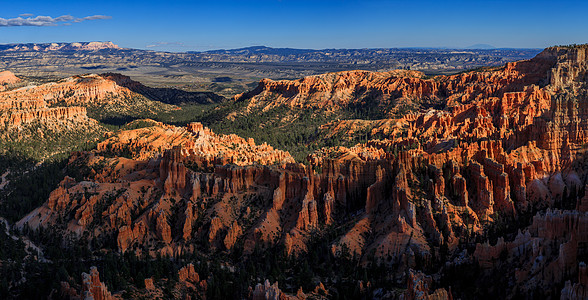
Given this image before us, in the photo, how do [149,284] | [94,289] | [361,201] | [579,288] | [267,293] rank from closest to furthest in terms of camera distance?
[579,288] < [94,289] < [267,293] < [149,284] < [361,201]

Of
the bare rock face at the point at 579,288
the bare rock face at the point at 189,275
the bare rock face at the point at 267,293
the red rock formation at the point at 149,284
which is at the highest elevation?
the bare rock face at the point at 579,288

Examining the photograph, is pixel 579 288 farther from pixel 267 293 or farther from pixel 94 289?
pixel 94 289

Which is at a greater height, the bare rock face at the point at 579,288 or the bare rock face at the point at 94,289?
the bare rock face at the point at 579,288

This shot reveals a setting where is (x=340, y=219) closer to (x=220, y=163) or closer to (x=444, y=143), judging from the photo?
(x=220, y=163)

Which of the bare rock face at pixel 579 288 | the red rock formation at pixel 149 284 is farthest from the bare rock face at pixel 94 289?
the bare rock face at pixel 579 288

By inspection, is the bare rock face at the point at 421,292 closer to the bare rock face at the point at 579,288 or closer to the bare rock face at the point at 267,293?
the bare rock face at the point at 579,288

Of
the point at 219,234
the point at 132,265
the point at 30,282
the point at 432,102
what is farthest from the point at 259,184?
the point at 432,102

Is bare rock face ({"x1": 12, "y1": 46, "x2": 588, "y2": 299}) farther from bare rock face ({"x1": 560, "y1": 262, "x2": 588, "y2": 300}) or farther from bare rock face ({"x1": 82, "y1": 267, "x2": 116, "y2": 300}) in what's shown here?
bare rock face ({"x1": 82, "y1": 267, "x2": 116, "y2": 300})

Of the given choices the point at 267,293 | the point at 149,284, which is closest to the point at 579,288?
the point at 267,293

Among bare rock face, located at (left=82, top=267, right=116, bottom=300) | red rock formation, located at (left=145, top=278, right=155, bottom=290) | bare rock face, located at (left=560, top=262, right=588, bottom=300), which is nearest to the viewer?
bare rock face, located at (left=560, top=262, right=588, bottom=300)

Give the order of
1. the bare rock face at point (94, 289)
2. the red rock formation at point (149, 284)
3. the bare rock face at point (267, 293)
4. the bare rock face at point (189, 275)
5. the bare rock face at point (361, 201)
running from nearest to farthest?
Answer: the bare rock face at point (94, 289) < the bare rock face at point (267, 293) < the red rock formation at point (149, 284) < the bare rock face at point (189, 275) < the bare rock face at point (361, 201)

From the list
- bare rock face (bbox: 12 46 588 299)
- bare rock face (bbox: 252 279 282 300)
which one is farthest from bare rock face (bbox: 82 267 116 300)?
bare rock face (bbox: 252 279 282 300)
